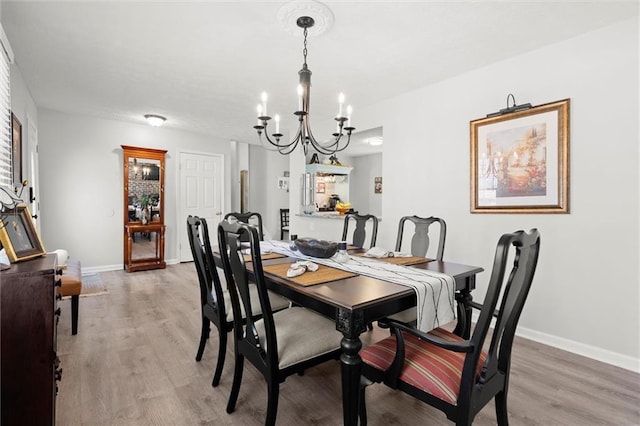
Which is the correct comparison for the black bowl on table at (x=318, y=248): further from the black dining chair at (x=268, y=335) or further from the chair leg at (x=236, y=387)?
the chair leg at (x=236, y=387)

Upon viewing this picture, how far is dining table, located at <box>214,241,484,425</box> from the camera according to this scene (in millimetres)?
1351

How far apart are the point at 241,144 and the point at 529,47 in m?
5.77

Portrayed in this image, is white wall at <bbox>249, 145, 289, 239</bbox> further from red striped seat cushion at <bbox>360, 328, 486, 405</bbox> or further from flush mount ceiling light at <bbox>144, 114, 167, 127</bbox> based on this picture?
red striped seat cushion at <bbox>360, 328, 486, 405</bbox>

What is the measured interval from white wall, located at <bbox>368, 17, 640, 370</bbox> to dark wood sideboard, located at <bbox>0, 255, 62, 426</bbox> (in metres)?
3.18

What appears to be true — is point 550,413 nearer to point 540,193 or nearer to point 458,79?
point 540,193

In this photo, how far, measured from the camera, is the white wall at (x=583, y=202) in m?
2.29

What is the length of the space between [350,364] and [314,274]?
21.2 inches

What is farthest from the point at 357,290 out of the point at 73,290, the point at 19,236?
the point at 73,290

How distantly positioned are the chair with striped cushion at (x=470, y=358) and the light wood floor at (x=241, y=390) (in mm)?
448

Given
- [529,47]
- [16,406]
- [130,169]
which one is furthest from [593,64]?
[130,169]

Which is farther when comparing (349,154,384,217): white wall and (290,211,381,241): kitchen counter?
(349,154,384,217): white wall

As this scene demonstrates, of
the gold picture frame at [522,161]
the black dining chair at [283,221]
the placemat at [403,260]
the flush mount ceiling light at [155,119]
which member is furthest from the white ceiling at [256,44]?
the black dining chair at [283,221]

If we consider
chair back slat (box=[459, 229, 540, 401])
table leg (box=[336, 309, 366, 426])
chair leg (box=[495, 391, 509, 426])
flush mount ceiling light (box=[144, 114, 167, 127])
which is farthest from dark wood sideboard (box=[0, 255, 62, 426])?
flush mount ceiling light (box=[144, 114, 167, 127])

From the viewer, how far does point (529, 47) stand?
2.66 m
